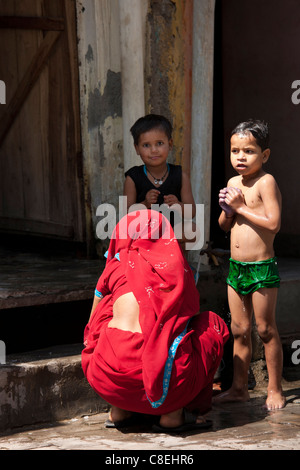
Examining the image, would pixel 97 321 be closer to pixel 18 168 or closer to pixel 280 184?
pixel 18 168

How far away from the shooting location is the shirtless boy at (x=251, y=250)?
445cm

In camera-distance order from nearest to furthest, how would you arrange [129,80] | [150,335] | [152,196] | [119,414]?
[150,335]
[119,414]
[152,196]
[129,80]

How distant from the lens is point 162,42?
5.59m

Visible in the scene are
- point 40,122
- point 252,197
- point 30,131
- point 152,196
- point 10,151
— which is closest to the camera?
point 252,197

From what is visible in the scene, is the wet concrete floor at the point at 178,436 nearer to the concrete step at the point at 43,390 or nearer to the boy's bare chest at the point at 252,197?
the concrete step at the point at 43,390

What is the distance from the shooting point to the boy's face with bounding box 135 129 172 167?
15.3 feet

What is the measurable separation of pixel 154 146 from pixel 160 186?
281 millimetres

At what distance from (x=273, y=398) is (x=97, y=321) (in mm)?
1115

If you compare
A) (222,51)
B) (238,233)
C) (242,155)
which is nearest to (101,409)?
(238,233)

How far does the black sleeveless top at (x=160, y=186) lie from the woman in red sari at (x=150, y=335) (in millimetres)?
576

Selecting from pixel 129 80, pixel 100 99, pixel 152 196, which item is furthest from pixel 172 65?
pixel 152 196
